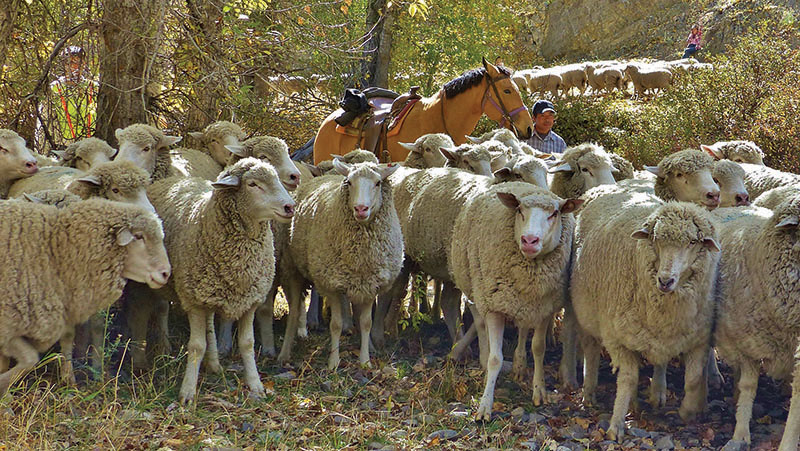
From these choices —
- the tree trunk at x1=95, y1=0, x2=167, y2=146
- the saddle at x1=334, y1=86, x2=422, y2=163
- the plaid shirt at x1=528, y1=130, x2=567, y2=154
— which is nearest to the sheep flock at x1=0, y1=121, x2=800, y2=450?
the tree trunk at x1=95, y1=0, x2=167, y2=146

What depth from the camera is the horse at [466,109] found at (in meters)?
9.84

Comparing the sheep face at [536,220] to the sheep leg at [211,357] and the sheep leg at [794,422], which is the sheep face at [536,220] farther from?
the sheep leg at [211,357]

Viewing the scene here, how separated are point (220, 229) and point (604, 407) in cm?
299

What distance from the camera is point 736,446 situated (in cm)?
486

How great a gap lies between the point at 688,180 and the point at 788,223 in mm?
1657

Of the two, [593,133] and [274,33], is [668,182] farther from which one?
[593,133]

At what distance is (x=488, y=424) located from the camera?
533 cm

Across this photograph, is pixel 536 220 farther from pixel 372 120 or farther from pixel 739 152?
pixel 372 120

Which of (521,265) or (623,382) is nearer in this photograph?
(623,382)

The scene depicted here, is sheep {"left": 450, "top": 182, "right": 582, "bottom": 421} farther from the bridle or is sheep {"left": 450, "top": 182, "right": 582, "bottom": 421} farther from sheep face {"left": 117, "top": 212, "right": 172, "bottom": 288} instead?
the bridle

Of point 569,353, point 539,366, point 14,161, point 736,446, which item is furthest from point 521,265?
point 14,161

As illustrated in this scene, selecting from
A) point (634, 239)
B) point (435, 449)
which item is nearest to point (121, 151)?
point (435, 449)

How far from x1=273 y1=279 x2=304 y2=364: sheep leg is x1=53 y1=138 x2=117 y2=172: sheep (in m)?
1.90

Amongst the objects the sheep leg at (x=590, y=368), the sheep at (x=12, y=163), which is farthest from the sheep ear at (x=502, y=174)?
the sheep at (x=12, y=163)
